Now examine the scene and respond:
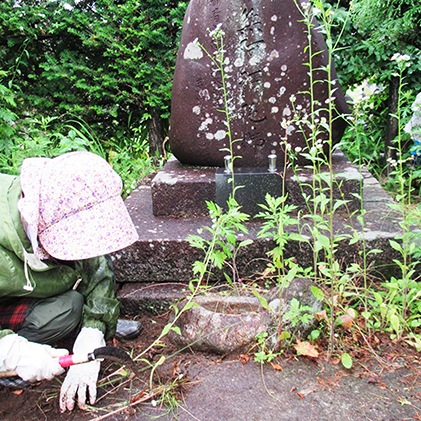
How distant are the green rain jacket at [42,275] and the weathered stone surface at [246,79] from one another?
1.18m

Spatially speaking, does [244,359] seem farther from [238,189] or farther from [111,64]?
[111,64]

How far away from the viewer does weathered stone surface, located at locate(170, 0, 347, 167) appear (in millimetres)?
2459

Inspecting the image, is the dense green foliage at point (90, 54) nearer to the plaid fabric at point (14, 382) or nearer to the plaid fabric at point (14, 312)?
the plaid fabric at point (14, 312)

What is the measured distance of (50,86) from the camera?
4.38m

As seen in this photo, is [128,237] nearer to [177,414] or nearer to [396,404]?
[177,414]

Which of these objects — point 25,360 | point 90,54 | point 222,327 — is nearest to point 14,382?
point 25,360

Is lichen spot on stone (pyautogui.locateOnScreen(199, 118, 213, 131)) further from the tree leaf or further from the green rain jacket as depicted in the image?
the tree leaf

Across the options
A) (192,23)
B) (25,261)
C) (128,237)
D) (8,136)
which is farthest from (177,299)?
(8,136)

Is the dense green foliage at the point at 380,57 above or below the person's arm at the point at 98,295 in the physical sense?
above

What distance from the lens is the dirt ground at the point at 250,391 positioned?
1.33 m

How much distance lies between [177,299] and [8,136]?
81.4 inches

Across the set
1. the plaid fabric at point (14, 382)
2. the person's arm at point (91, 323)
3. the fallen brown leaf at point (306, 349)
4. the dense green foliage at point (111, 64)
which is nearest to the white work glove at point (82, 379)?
the person's arm at point (91, 323)

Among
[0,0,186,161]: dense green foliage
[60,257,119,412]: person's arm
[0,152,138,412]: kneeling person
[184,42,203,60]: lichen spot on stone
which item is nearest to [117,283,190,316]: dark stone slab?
[60,257,119,412]: person's arm

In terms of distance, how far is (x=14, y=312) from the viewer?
1.60m
